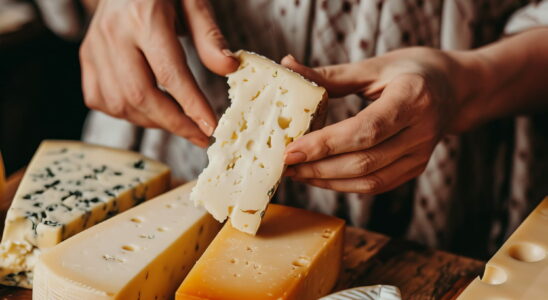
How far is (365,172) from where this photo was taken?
0.90 meters

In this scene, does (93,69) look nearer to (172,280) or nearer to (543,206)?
(172,280)

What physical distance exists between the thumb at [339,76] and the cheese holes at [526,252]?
33cm

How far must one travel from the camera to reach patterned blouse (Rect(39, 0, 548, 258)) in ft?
3.93

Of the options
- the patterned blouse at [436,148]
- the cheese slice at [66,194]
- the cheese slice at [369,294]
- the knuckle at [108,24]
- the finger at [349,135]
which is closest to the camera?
the cheese slice at [369,294]

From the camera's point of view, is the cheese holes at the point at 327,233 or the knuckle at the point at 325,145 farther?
the cheese holes at the point at 327,233

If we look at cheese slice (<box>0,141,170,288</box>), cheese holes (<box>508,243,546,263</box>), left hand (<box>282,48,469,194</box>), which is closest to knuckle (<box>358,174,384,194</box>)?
left hand (<box>282,48,469,194</box>)

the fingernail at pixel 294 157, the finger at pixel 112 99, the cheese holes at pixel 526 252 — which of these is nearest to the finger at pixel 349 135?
the fingernail at pixel 294 157

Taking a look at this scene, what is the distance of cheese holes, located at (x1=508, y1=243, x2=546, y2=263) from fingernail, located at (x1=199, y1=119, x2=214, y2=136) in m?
0.49

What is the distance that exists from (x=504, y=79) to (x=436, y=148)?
206 mm

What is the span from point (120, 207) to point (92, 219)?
0.23 ft

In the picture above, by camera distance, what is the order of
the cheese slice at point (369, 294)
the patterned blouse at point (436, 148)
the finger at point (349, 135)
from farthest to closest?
the patterned blouse at point (436, 148), the finger at point (349, 135), the cheese slice at point (369, 294)

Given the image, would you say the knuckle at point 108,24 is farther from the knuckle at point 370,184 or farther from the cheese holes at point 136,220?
the knuckle at point 370,184

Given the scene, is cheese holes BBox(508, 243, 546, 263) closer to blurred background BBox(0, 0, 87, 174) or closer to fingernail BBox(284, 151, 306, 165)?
fingernail BBox(284, 151, 306, 165)

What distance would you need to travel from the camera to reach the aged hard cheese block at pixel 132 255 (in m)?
0.82
